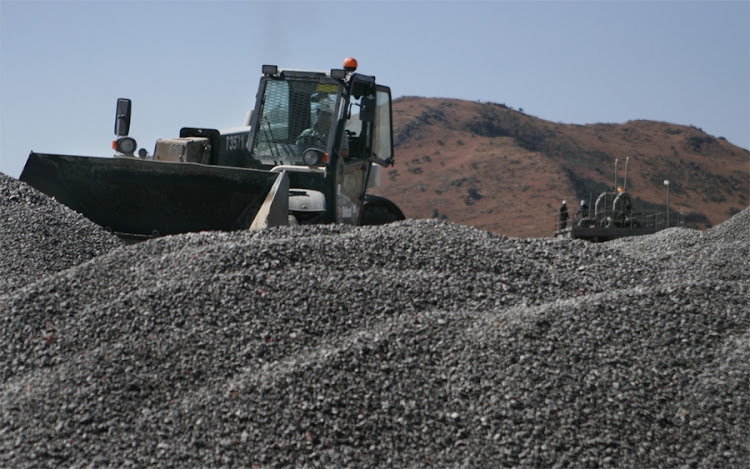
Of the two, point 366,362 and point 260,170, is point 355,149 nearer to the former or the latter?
point 260,170

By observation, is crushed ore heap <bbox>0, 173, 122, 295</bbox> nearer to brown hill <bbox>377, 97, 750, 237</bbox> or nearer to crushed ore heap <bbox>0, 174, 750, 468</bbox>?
crushed ore heap <bbox>0, 174, 750, 468</bbox>

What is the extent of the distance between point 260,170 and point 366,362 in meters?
4.07

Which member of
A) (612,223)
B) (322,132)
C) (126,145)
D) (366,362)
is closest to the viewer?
(366,362)

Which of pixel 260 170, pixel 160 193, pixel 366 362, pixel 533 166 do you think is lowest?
pixel 366 362

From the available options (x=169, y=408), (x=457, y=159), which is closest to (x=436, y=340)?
(x=169, y=408)

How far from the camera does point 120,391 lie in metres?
4.50

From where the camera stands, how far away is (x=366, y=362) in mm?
4688

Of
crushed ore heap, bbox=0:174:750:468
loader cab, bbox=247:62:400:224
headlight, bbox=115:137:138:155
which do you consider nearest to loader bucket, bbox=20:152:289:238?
loader cab, bbox=247:62:400:224

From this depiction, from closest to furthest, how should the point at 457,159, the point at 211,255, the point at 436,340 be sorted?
1. the point at 436,340
2. the point at 211,255
3. the point at 457,159

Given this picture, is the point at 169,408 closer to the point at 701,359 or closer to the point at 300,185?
the point at 701,359

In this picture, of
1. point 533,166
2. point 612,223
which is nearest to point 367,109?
point 612,223

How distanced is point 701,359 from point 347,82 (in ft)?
17.3

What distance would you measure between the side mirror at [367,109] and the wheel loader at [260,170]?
1 cm

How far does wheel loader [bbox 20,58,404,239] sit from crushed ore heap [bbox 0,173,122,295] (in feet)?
1.60
